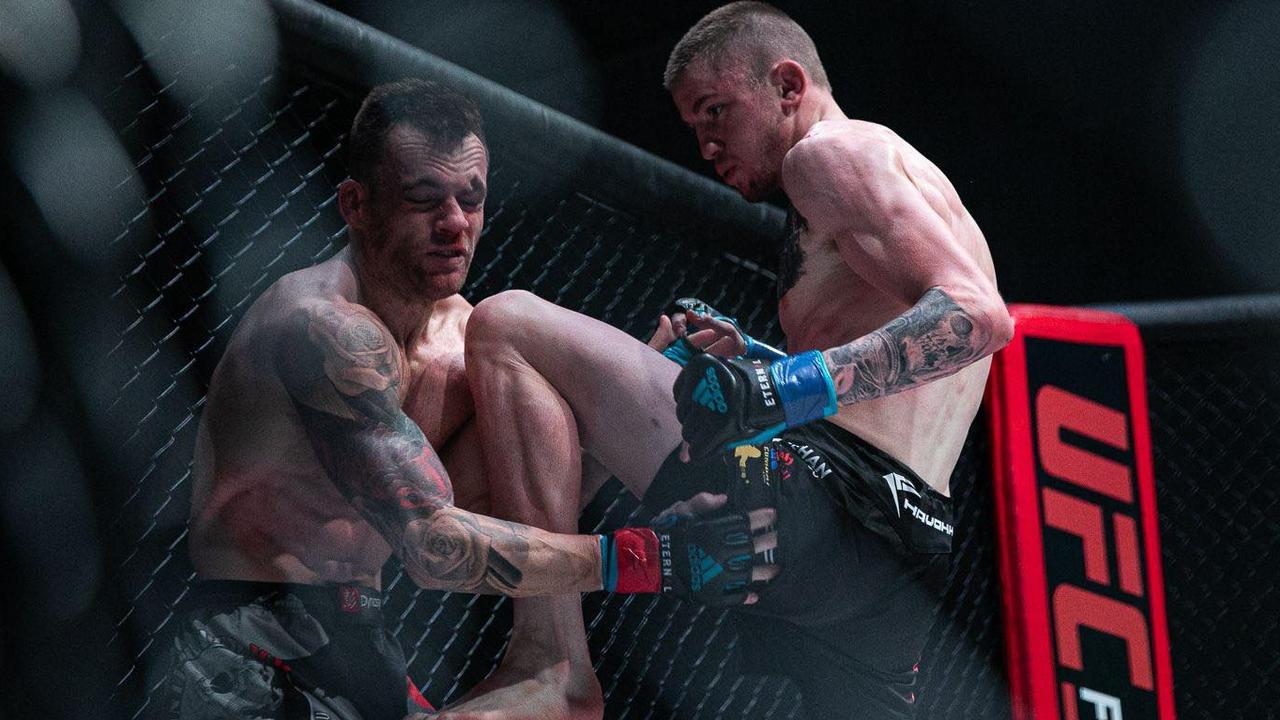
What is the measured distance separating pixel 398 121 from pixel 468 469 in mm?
529

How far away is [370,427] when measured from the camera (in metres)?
1.59

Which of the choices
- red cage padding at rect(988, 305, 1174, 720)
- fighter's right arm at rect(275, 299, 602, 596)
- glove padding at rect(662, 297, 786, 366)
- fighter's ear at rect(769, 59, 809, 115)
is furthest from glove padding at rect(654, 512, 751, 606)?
red cage padding at rect(988, 305, 1174, 720)

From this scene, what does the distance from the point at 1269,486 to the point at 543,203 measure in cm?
219

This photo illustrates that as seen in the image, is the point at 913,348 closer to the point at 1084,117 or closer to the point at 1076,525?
the point at 1076,525

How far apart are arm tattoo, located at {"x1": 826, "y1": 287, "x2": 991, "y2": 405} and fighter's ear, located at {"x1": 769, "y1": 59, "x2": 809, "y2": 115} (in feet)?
1.66

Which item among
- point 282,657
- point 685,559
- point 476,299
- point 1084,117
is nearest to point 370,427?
point 282,657

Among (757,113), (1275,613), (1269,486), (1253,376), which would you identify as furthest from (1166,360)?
(757,113)

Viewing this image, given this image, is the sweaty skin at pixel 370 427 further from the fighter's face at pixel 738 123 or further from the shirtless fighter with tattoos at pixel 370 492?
the fighter's face at pixel 738 123

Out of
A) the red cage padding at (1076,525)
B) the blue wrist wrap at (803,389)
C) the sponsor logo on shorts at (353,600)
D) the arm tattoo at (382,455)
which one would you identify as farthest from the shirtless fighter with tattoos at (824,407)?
the red cage padding at (1076,525)

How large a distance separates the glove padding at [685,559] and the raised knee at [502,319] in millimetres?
328

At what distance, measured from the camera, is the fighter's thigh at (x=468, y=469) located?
1757 mm

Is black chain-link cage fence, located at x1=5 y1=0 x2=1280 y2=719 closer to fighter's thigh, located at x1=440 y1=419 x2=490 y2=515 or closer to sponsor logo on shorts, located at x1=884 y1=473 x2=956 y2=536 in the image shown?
fighter's thigh, located at x1=440 y1=419 x2=490 y2=515

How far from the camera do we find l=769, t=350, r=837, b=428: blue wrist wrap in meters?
1.49

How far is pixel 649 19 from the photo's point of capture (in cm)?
479
